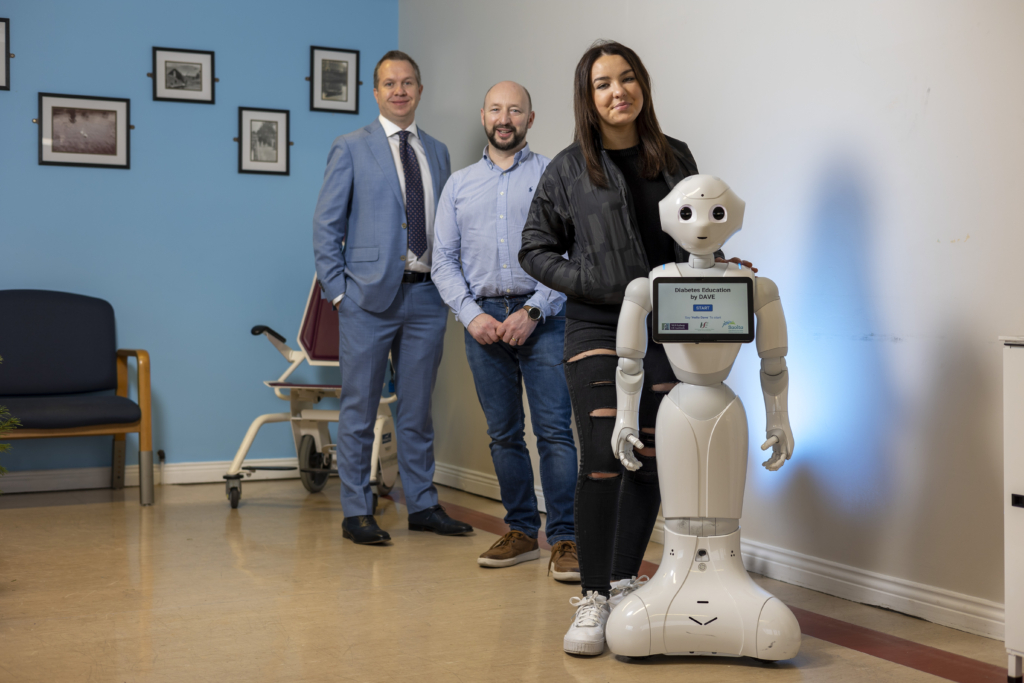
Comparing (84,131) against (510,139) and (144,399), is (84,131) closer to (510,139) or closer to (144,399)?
(144,399)

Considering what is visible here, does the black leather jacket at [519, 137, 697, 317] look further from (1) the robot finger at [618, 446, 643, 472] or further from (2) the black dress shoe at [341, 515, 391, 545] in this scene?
(2) the black dress shoe at [341, 515, 391, 545]

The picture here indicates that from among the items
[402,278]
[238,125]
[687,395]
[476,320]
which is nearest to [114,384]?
[238,125]

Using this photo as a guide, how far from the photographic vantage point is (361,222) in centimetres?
312

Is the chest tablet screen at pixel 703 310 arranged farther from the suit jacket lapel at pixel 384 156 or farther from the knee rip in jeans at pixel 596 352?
the suit jacket lapel at pixel 384 156

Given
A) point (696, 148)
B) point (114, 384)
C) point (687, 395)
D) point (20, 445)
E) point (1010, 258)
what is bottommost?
point (20, 445)

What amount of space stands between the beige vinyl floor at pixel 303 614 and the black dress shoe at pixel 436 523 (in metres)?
0.05

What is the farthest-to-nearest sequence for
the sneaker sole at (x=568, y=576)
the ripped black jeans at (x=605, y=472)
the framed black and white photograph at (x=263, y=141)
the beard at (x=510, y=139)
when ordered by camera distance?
the framed black and white photograph at (x=263, y=141)
the beard at (x=510, y=139)
the sneaker sole at (x=568, y=576)
the ripped black jeans at (x=605, y=472)

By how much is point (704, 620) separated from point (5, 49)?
3941 millimetres

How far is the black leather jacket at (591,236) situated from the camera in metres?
1.99

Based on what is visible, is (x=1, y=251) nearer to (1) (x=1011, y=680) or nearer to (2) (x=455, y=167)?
(2) (x=455, y=167)

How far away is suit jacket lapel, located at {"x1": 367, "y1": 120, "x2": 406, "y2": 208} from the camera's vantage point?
10.3 feet

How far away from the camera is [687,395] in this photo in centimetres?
192

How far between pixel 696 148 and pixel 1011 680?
175 cm

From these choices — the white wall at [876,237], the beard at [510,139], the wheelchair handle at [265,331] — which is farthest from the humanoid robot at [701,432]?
the wheelchair handle at [265,331]
